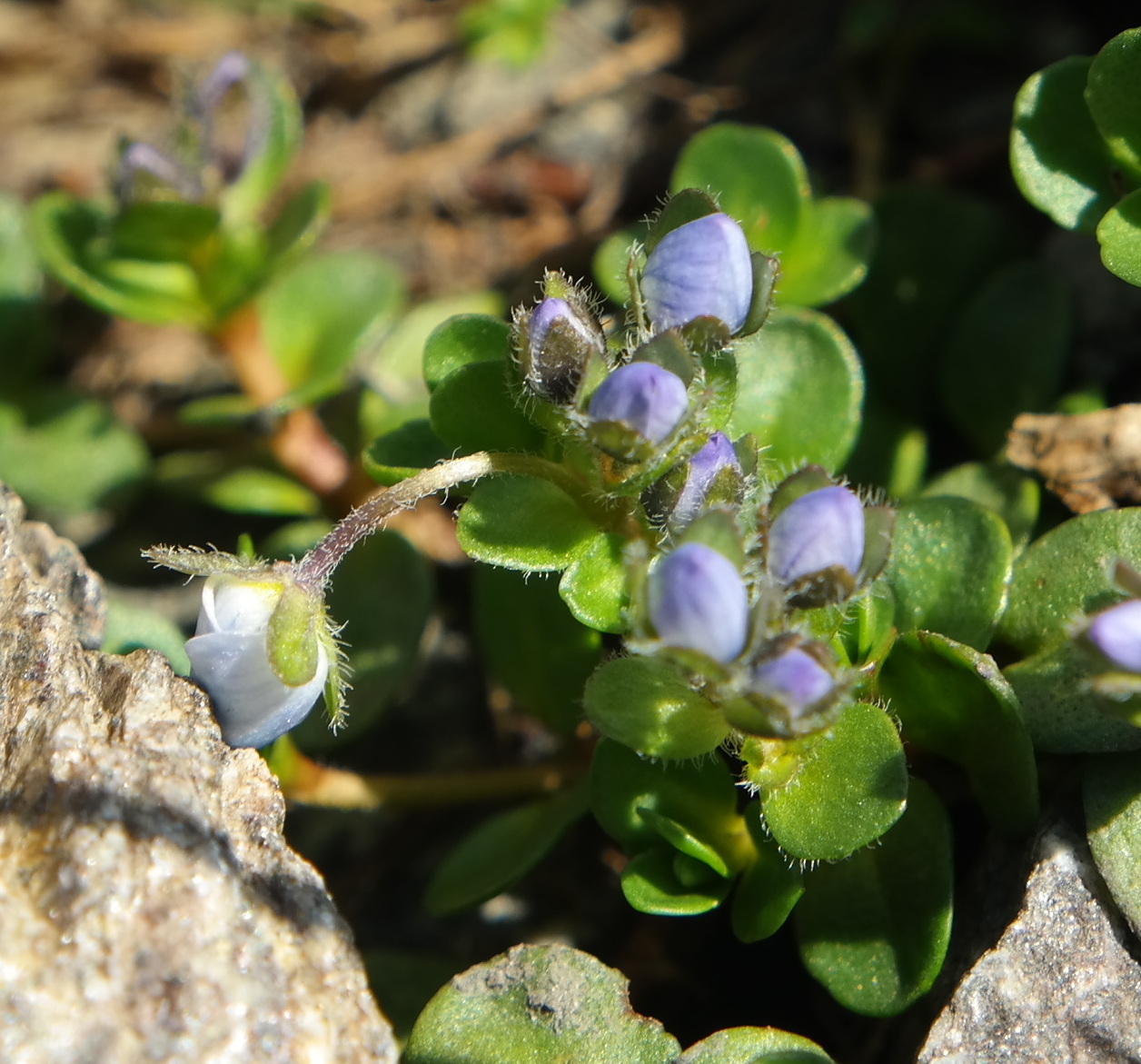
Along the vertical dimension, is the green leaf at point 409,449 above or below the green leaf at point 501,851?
above

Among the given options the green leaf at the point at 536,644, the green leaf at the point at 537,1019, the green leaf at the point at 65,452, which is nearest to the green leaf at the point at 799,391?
the green leaf at the point at 536,644

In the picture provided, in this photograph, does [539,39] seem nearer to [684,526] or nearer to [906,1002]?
[684,526]

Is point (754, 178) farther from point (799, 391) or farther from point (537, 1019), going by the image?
point (537, 1019)

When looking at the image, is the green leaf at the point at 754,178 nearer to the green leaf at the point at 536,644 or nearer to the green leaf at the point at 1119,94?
the green leaf at the point at 1119,94

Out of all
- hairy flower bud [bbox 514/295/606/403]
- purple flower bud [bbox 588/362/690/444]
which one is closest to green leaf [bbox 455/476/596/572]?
hairy flower bud [bbox 514/295/606/403]

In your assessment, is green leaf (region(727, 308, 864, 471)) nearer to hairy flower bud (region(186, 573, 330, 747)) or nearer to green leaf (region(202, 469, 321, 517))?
hairy flower bud (region(186, 573, 330, 747))

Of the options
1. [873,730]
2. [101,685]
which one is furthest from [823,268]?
[101,685]

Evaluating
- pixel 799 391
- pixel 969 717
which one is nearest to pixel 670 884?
pixel 969 717
